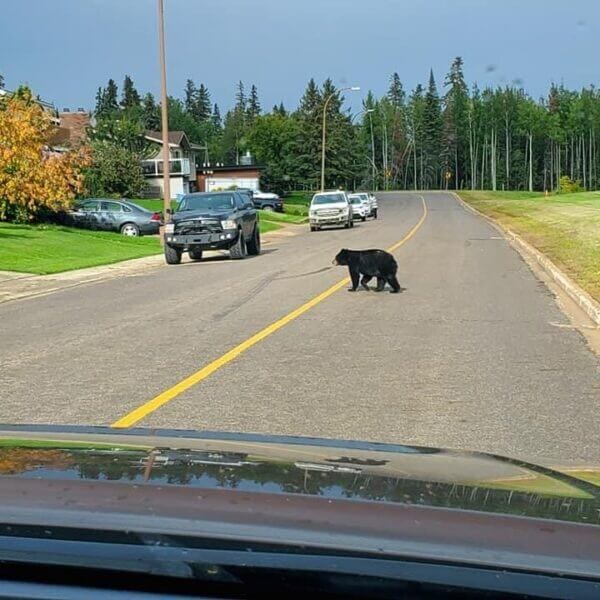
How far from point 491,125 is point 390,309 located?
137 m

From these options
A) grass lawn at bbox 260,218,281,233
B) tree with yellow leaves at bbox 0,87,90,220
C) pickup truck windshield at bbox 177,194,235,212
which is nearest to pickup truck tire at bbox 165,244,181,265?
pickup truck windshield at bbox 177,194,235,212

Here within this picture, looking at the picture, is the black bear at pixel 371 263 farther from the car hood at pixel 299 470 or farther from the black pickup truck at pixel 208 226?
the car hood at pixel 299 470

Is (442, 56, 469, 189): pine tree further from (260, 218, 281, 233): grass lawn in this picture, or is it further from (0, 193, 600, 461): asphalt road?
(0, 193, 600, 461): asphalt road

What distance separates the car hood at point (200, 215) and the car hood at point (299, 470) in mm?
19973

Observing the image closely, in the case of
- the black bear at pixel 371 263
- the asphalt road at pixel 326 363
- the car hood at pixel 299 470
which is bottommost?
the asphalt road at pixel 326 363

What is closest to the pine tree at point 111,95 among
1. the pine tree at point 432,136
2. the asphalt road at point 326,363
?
the pine tree at point 432,136

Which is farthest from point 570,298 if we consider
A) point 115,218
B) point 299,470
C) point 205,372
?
point 115,218

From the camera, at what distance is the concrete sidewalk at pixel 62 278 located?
18.4 meters

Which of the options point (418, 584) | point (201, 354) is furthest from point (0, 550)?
point (201, 354)

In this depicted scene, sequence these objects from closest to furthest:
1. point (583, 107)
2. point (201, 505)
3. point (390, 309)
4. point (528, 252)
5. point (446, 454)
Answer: point (201, 505) → point (446, 454) → point (390, 309) → point (528, 252) → point (583, 107)

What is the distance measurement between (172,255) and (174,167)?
56662mm

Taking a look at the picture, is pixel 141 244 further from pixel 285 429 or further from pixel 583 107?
pixel 583 107

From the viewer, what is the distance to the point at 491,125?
14525cm

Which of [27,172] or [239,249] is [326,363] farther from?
[27,172]
